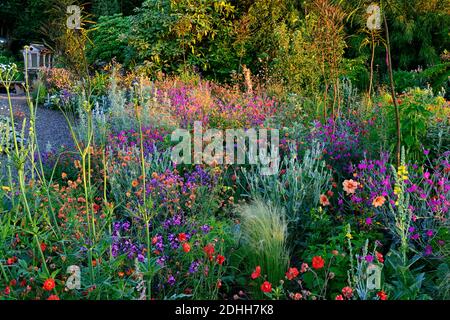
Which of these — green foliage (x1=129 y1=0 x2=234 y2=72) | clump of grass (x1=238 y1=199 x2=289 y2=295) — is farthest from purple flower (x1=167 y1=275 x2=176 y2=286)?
green foliage (x1=129 y1=0 x2=234 y2=72)

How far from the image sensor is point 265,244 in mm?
2939

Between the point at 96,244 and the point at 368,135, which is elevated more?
the point at 368,135

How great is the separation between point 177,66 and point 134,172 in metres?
8.08

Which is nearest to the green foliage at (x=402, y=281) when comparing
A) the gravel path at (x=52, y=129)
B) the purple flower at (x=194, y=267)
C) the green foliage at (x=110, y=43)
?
the purple flower at (x=194, y=267)

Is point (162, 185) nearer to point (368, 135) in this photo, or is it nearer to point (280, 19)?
point (368, 135)

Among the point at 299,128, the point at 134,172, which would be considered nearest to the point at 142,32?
the point at 299,128

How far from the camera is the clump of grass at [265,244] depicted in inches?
113

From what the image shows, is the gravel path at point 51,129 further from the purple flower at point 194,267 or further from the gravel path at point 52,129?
the purple flower at point 194,267

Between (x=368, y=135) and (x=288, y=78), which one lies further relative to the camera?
(x=288, y=78)

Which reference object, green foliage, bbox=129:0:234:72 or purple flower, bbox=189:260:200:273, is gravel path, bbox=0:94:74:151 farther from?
purple flower, bbox=189:260:200:273

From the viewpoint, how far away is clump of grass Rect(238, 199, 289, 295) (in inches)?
113
